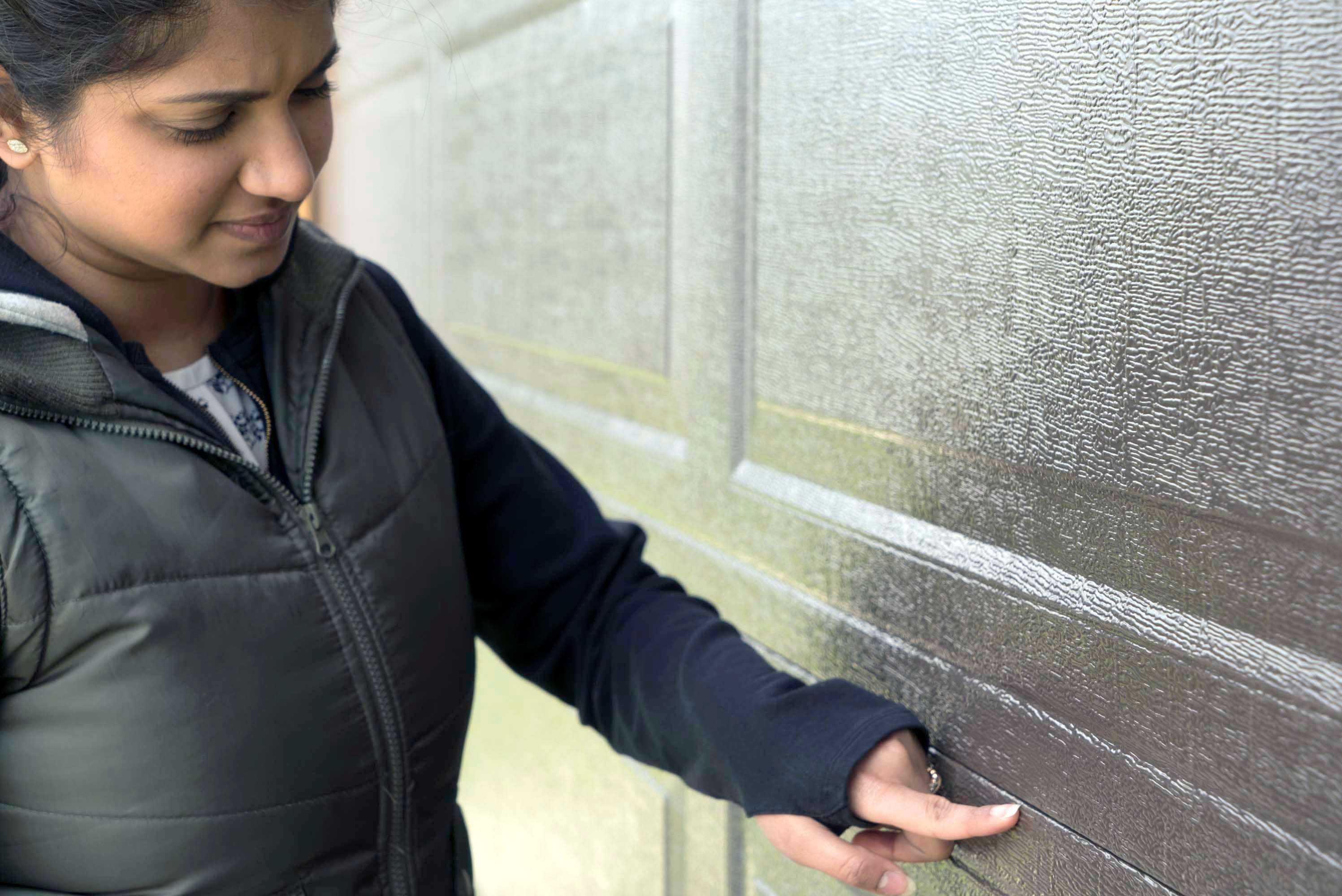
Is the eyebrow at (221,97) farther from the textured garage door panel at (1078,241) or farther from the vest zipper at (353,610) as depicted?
the textured garage door panel at (1078,241)

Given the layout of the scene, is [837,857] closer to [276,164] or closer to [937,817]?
[937,817]

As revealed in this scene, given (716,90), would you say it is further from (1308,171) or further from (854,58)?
(1308,171)

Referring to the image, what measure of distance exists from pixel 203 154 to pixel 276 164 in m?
0.04

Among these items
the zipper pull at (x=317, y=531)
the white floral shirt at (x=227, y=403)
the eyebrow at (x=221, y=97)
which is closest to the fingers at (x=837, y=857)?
the zipper pull at (x=317, y=531)

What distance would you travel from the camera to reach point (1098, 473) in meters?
0.67

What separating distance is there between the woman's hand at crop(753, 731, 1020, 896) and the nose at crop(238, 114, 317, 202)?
52 cm

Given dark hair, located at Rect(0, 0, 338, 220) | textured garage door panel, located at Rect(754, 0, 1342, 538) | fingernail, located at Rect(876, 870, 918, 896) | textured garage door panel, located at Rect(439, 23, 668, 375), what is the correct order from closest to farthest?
textured garage door panel, located at Rect(754, 0, 1342, 538) → dark hair, located at Rect(0, 0, 338, 220) → fingernail, located at Rect(876, 870, 918, 896) → textured garage door panel, located at Rect(439, 23, 668, 375)

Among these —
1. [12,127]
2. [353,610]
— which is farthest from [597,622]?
[12,127]

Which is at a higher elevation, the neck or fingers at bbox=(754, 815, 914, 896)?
the neck

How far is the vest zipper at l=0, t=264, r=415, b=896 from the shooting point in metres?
0.77

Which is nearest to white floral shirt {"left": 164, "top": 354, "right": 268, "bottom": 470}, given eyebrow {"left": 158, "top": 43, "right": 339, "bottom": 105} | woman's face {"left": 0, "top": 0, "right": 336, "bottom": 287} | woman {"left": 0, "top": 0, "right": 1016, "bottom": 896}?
woman {"left": 0, "top": 0, "right": 1016, "bottom": 896}

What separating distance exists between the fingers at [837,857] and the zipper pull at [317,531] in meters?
0.34

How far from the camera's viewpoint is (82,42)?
688mm

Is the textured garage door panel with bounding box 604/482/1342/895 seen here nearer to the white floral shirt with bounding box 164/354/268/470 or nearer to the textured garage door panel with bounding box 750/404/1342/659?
the textured garage door panel with bounding box 750/404/1342/659
